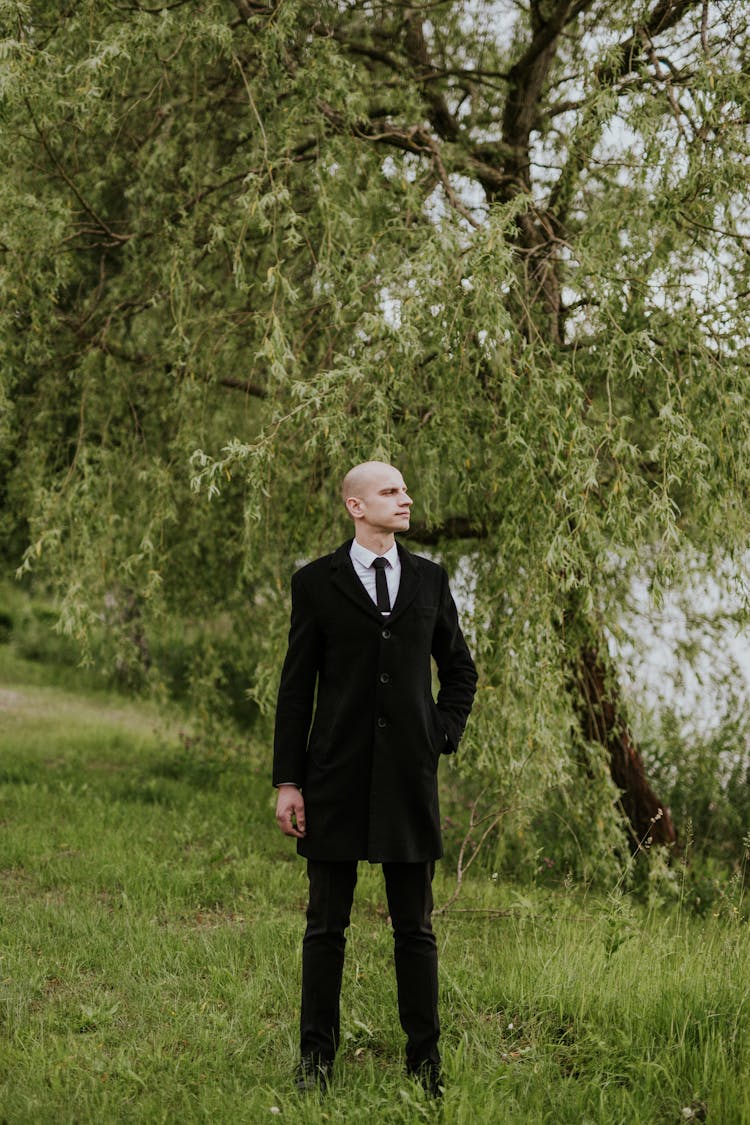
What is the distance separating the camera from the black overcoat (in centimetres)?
305

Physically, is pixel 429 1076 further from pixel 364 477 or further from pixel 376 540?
pixel 364 477

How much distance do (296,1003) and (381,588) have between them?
1727 millimetres

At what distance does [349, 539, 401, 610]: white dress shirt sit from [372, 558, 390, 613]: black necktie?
1cm

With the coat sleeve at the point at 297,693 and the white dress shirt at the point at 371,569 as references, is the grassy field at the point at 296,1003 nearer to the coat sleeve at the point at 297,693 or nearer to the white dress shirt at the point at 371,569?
the coat sleeve at the point at 297,693

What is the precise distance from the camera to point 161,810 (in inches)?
295

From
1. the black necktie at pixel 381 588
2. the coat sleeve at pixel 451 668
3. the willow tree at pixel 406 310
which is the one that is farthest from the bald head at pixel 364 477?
the willow tree at pixel 406 310

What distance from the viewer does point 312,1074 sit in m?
3.14

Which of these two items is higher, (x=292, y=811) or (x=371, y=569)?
(x=371, y=569)

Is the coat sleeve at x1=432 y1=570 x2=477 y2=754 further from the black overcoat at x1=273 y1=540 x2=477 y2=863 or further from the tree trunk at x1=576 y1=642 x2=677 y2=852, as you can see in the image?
the tree trunk at x1=576 y1=642 x2=677 y2=852

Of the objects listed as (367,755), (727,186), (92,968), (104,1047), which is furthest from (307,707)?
(727,186)

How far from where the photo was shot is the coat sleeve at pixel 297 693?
317cm

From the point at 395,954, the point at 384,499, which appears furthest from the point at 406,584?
the point at 395,954

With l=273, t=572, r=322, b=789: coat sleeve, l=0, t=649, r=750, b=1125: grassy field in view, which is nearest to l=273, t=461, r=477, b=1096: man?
l=273, t=572, r=322, b=789: coat sleeve

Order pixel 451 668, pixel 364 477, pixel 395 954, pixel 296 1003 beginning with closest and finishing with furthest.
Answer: pixel 395 954 → pixel 364 477 → pixel 451 668 → pixel 296 1003
